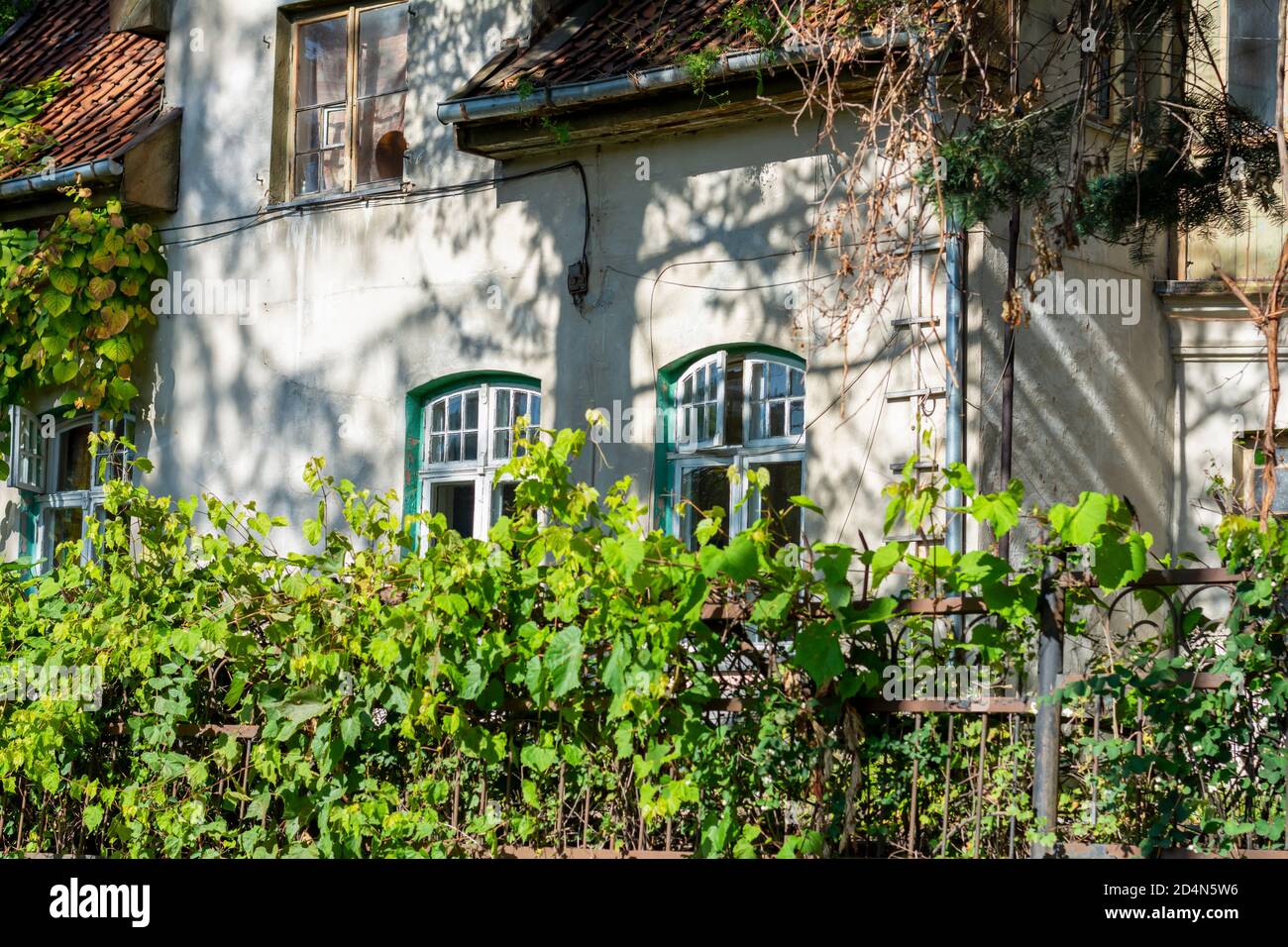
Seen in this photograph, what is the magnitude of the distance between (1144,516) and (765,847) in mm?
5776

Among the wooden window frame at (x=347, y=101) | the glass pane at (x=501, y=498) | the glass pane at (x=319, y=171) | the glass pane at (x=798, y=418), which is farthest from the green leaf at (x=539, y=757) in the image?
the glass pane at (x=319, y=171)

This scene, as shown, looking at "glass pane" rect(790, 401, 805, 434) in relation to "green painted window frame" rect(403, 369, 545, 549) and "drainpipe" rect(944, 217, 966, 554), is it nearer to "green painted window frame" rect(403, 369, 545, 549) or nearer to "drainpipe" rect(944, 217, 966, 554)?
"drainpipe" rect(944, 217, 966, 554)

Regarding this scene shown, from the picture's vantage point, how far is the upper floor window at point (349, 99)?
38.0 feet

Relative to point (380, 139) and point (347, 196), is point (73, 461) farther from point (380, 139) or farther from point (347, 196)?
point (380, 139)

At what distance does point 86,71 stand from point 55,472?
3.42 m

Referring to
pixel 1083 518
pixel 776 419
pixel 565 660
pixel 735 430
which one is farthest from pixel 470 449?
pixel 1083 518

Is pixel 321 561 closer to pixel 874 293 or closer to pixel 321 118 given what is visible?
pixel 874 293

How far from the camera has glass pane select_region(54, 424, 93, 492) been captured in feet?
42.9

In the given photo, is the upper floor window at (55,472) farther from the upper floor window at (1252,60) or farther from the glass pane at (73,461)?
the upper floor window at (1252,60)

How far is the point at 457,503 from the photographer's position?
1109 centimetres

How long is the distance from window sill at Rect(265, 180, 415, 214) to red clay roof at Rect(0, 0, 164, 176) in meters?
1.32

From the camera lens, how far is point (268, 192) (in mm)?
11891

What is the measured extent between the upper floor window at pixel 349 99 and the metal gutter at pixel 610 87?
1.02m

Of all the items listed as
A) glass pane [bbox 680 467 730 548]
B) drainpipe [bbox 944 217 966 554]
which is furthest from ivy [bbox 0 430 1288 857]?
glass pane [bbox 680 467 730 548]
